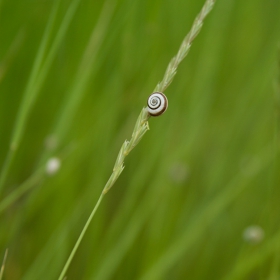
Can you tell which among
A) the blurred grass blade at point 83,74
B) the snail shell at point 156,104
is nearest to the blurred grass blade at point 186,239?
Answer: the blurred grass blade at point 83,74

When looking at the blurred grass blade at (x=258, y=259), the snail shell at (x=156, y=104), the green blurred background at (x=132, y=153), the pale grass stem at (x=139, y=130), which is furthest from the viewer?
the green blurred background at (x=132, y=153)

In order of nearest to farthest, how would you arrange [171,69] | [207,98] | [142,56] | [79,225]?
1. [171,69]
2. [79,225]
3. [142,56]
4. [207,98]

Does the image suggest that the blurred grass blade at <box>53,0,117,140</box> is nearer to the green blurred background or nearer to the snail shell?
the green blurred background

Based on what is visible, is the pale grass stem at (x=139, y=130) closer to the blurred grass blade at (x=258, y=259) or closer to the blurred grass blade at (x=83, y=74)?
the blurred grass blade at (x=83, y=74)

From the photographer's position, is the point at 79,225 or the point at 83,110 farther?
the point at 83,110

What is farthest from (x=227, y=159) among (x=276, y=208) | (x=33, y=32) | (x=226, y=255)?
(x=33, y=32)

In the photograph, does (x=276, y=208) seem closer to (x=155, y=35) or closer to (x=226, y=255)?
(x=226, y=255)
